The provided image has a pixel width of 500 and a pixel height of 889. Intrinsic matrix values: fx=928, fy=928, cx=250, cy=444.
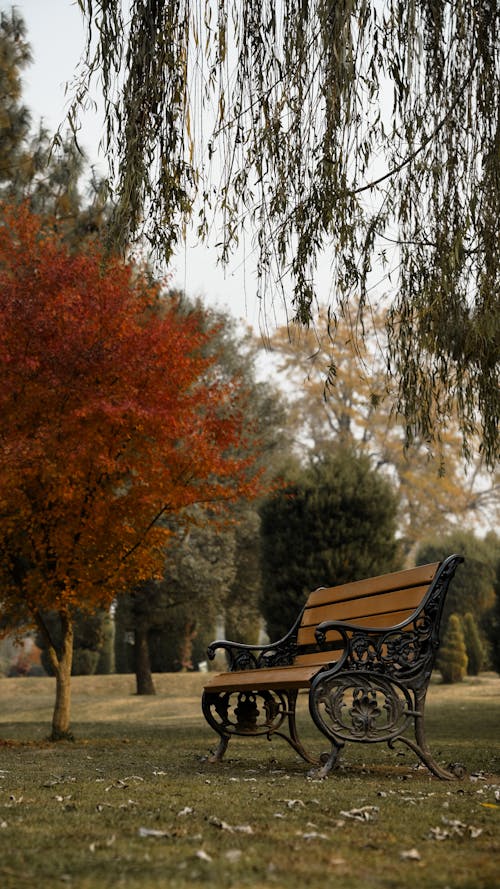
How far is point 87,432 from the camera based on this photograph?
9375 mm

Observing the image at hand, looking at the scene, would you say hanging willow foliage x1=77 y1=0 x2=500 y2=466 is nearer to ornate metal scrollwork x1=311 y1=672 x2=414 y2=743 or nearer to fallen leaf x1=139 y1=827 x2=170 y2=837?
ornate metal scrollwork x1=311 y1=672 x2=414 y2=743

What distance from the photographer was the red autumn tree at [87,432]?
937 cm

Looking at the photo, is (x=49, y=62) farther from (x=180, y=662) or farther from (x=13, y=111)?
(x=180, y=662)

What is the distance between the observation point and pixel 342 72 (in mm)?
4438

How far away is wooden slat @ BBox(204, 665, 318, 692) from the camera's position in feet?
17.1

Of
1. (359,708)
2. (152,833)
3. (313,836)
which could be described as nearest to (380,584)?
(359,708)

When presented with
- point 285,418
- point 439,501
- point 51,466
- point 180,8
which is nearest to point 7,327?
point 51,466

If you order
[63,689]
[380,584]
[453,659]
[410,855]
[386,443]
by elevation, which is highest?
[386,443]

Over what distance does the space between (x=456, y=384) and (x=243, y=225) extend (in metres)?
2.05

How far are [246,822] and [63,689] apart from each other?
7.18m

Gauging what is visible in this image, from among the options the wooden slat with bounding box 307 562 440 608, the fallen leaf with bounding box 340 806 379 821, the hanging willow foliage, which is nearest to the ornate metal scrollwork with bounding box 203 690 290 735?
the wooden slat with bounding box 307 562 440 608

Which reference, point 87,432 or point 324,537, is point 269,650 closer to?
point 87,432

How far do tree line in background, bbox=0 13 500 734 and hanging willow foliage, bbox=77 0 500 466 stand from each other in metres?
0.47

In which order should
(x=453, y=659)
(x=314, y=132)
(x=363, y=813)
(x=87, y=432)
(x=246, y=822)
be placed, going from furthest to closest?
(x=453, y=659), (x=87, y=432), (x=314, y=132), (x=363, y=813), (x=246, y=822)
